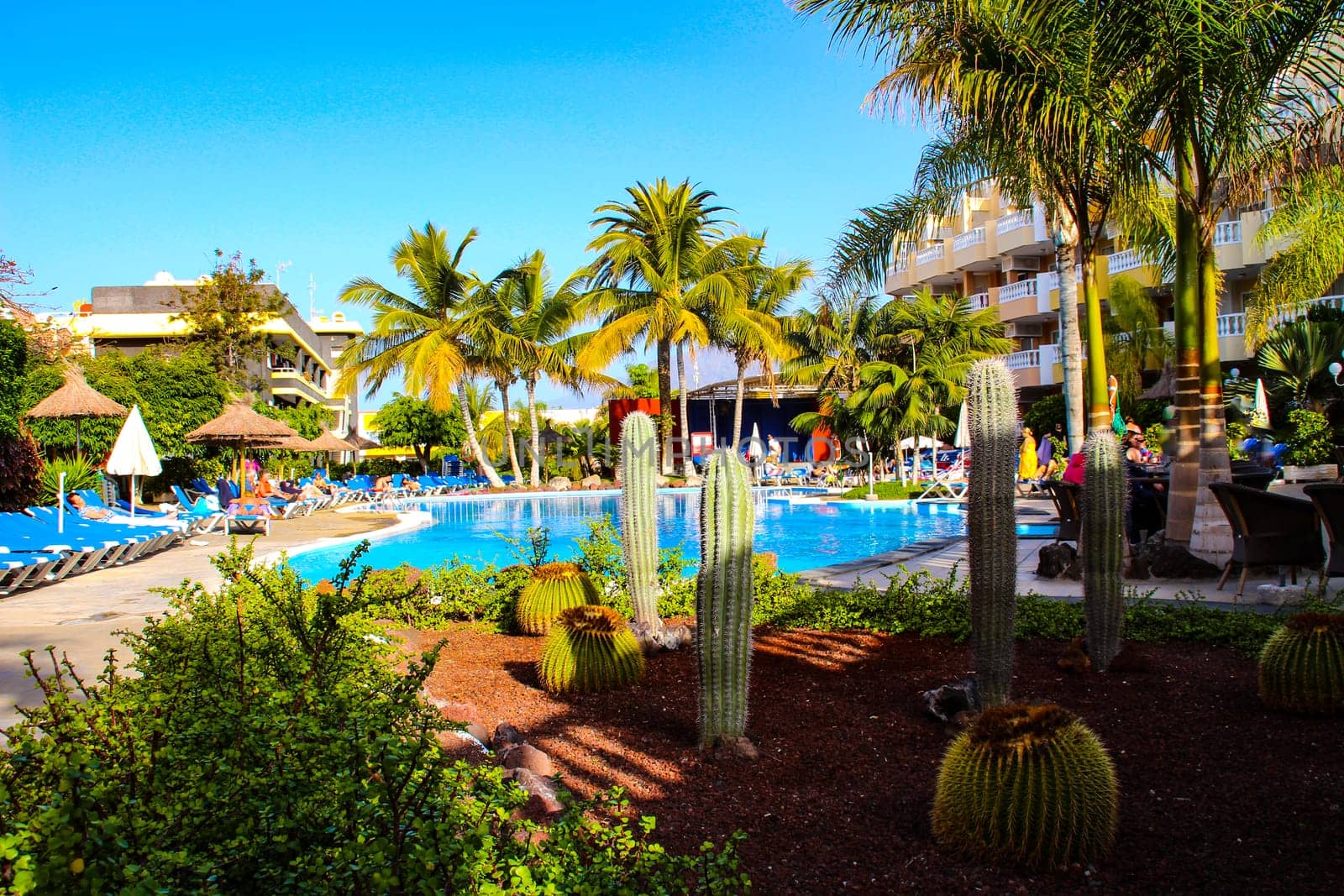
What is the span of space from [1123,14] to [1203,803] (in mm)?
6485

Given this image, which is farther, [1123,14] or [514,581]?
[514,581]

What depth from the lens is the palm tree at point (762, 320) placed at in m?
29.7

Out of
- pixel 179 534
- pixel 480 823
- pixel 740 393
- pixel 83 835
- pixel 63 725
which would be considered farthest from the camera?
pixel 740 393

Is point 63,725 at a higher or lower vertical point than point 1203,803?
higher

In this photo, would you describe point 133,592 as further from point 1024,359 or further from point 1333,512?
point 1024,359

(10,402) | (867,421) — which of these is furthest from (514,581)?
(867,421)

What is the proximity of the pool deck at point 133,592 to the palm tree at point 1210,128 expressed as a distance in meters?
1.09

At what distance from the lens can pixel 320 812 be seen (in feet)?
7.96

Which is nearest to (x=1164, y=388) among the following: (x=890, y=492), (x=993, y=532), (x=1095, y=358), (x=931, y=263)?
(x=890, y=492)

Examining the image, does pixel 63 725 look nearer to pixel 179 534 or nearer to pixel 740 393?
pixel 179 534

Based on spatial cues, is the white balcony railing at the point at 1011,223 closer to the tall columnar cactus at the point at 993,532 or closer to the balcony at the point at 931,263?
the balcony at the point at 931,263

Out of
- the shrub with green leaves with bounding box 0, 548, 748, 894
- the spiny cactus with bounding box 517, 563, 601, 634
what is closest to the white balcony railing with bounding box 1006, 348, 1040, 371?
the spiny cactus with bounding box 517, 563, 601, 634

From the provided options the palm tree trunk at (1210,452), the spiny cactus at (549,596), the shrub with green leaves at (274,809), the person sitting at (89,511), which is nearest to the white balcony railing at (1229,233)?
the palm tree trunk at (1210,452)

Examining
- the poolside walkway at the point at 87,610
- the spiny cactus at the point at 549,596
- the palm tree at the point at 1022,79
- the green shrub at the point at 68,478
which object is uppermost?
the palm tree at the point at 1022,79
